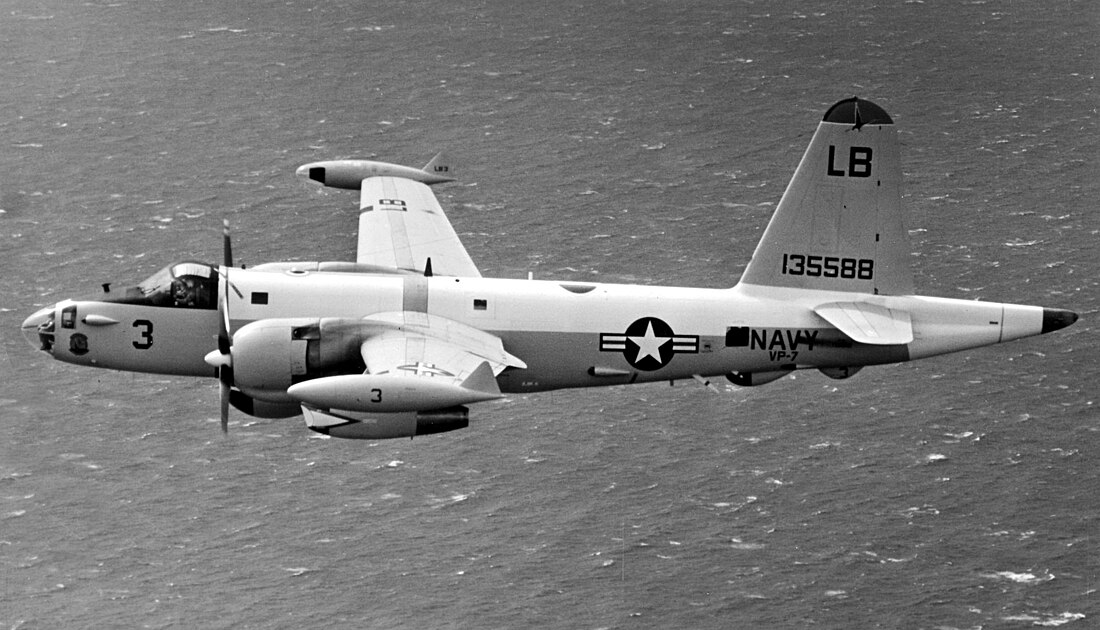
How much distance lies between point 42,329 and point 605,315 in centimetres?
2104

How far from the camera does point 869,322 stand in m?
65.8

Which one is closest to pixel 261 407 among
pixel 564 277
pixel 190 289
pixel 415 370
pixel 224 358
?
pixel 224 358

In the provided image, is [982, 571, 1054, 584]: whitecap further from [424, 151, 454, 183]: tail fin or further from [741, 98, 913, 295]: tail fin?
[424, 151, 454, 183]: tail fin

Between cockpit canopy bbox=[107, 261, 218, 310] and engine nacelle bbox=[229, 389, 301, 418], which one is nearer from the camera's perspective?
engine nacelle bbox=[229, 389, 301, 418]

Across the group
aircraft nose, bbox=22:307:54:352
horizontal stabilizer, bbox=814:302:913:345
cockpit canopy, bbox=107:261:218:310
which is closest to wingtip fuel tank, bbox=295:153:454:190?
cockpit canopy, bbox=107:261:218:310

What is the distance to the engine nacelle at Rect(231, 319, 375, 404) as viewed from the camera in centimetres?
6172

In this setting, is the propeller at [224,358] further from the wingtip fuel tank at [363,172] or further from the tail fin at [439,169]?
the tail fin at [439,169]

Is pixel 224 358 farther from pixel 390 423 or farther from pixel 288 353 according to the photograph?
pixel 390 423

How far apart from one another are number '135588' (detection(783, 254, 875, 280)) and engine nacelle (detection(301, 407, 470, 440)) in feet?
50.4

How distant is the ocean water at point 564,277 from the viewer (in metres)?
86.7

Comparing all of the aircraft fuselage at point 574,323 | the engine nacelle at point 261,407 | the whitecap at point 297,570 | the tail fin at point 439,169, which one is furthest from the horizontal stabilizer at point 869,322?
the whitecap at point 297,570

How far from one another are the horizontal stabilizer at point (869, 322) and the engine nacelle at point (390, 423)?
589 inches

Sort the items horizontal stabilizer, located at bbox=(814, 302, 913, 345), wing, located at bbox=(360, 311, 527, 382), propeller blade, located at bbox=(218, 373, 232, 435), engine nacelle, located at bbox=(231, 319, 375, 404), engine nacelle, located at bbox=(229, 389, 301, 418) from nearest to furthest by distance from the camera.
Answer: wing, located at bbox=(360, 311, 527, 382) < engine nacelle, located at bbox=(231, 319, 375, 404) < propeller blade, located at bbox=(218, 373, 232, 435) < engine nacelle, located at bbox=(229, 389, 301, 418) < horizontal stabilizer, located at bbox=(814, 302, 913, 345)

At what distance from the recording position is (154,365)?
65.9 metres
